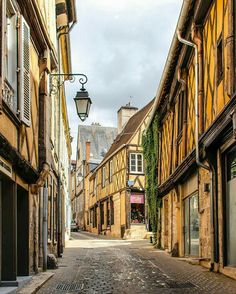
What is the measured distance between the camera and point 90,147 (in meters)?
50.5

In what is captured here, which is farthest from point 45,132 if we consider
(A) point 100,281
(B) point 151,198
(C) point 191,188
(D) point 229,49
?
(B) point 151,198

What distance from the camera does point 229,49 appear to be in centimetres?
→ 884

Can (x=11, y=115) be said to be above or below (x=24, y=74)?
below

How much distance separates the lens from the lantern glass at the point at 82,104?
35.3 feet

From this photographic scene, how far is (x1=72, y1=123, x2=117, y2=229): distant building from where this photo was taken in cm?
4978

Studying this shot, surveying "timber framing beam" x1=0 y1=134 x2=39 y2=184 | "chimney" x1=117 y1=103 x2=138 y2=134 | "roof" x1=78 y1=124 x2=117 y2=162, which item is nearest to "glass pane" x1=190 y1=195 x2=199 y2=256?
"timber framing beam" x1=0 y1=134 x2=39 y2=184

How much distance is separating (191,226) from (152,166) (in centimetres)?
779

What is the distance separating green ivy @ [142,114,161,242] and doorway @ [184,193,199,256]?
212 inches

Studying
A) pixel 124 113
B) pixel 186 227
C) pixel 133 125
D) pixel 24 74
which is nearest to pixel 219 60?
pixel 24 74

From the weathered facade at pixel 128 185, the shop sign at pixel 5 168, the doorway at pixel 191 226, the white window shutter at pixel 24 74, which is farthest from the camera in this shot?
the weathered facade at pixel 128 185

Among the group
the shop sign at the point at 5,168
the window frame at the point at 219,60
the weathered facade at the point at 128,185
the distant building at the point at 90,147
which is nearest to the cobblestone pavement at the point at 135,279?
the shop sign at the point at 5,168

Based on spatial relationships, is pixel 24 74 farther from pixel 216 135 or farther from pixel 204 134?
pixel 204 134

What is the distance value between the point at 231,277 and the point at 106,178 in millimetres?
28079

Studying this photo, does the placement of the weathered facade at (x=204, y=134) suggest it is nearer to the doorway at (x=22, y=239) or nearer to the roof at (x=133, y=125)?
the doorway at (x=22, y=239)
